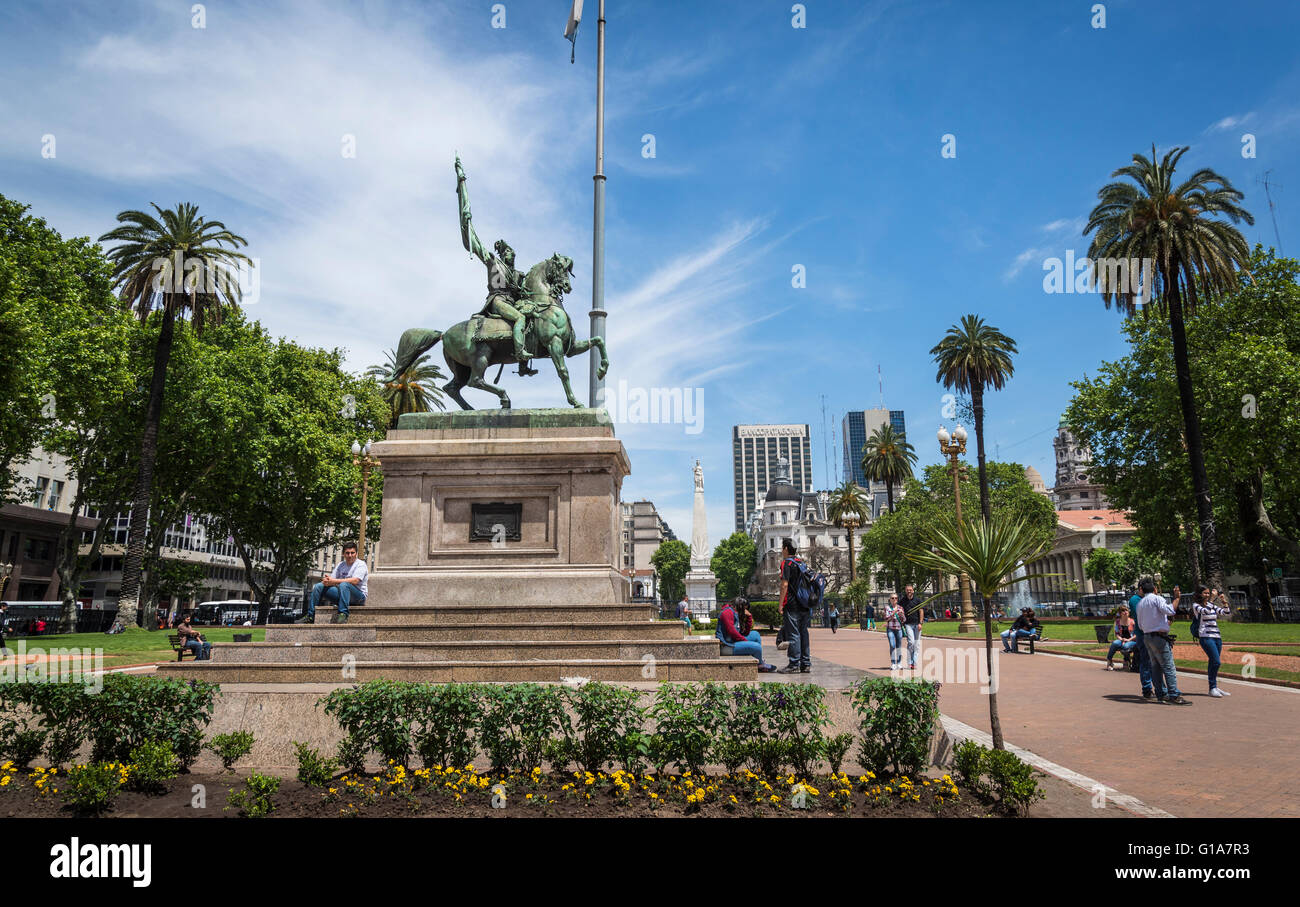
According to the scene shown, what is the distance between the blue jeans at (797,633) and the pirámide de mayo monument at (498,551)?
4.83ft

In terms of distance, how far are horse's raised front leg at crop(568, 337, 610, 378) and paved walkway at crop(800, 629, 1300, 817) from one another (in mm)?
8426

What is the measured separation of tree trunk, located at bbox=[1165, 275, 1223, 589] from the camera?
28.7 m

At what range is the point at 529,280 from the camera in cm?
1467

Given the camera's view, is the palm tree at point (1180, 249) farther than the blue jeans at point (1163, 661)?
Yes

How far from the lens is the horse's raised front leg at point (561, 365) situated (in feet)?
46.1

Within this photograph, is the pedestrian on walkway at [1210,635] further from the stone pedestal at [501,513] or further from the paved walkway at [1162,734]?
the stone pedestal at [501,513]

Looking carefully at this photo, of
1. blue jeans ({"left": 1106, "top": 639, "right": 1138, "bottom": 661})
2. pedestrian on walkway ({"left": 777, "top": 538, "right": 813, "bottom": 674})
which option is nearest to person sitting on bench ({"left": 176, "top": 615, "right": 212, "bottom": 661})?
pedestrian on walkway ({"left": 777, "top": 538, "right": 813, "bottom": 674})

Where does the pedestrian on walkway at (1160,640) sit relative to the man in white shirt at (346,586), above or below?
below

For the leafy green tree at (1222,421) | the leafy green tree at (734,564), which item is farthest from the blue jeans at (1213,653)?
the leafy green tree at (734,564)

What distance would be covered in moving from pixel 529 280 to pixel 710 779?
1057 centimetres

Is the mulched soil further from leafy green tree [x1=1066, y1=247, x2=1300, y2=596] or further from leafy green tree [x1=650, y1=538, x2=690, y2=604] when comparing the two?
leafy green tree [x1=650, y1=538, x2=690, y2=604]

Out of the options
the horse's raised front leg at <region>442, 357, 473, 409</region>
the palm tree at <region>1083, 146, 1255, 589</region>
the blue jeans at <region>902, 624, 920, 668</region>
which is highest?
the palm tree at <region>1083, 146, 1255, 589</region>

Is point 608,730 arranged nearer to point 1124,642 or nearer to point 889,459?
point 1124,642
